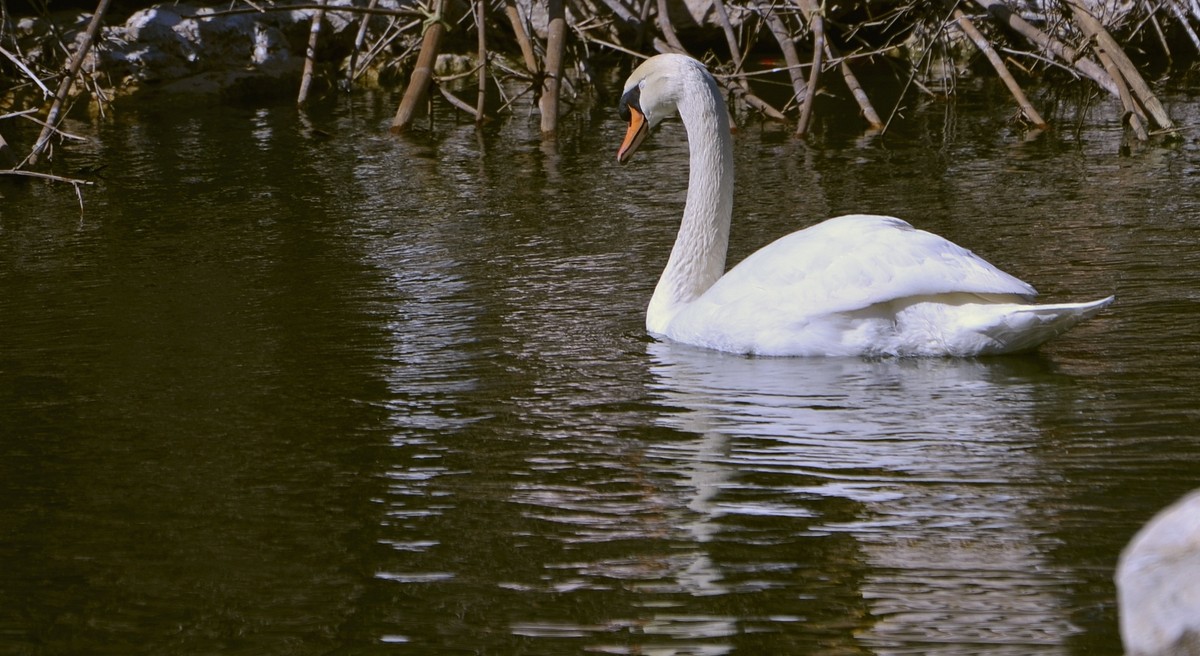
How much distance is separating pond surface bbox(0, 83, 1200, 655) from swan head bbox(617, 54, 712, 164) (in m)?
0.76

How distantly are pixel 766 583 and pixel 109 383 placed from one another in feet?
10.1

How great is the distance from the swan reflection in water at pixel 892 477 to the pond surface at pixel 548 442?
1 centimetres

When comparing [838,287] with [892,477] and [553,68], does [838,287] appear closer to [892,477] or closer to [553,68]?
[892,477]

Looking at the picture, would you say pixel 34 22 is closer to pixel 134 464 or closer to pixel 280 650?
pixel 134 464

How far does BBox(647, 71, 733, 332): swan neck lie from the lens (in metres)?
6.66

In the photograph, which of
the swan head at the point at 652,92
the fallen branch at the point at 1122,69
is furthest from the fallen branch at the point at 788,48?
the swan head at the point at 652,92

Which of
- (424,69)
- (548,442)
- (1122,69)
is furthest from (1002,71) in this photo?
(548,442)

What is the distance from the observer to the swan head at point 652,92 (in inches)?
267

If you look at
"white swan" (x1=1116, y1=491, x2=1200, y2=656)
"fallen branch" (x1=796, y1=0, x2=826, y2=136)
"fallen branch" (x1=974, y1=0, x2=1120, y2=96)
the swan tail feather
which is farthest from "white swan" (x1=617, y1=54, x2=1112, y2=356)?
"fallen branch" (x1=974, y1=0, x2=1120, y2=96)

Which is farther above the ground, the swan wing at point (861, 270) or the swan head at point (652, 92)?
the swan head at point (652, 92)

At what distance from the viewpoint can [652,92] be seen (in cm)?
686

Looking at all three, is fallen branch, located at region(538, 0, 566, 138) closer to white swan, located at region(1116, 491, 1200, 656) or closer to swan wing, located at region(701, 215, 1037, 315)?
swan wing, located at region(701, 215, 1037, 315)

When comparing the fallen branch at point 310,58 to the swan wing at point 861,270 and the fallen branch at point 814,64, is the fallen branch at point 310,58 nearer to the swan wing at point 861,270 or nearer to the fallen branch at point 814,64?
the fallen branch at point 814,64

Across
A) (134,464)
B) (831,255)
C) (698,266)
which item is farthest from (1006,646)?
(698,266)
